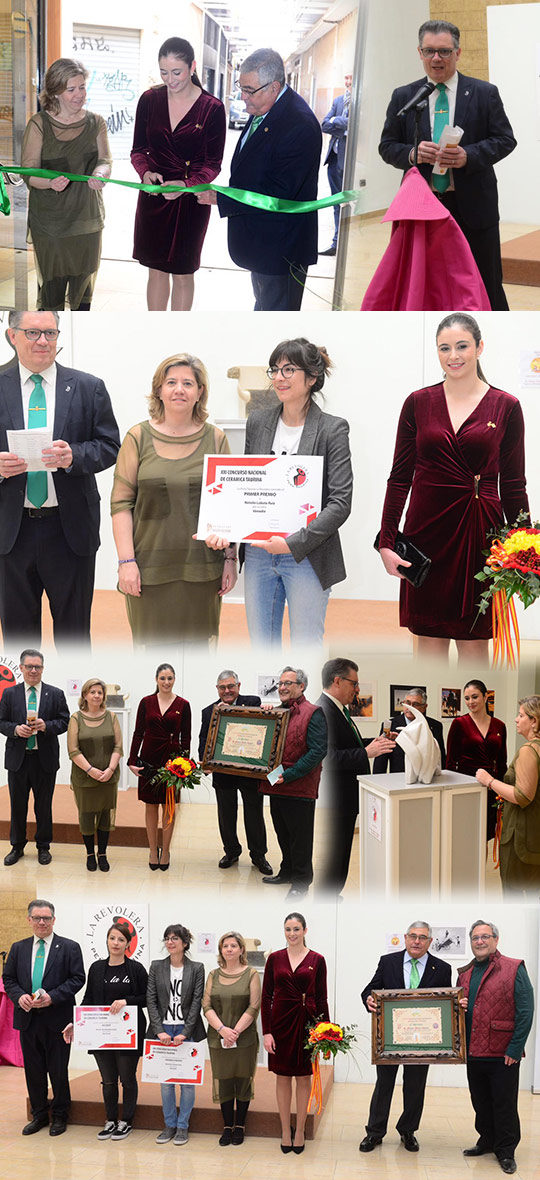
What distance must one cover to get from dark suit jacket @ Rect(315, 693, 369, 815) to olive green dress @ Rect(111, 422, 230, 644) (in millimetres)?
611

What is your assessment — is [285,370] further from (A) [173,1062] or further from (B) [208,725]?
(A) [173,1062]

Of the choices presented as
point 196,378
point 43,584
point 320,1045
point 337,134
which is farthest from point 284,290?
point 320,1045

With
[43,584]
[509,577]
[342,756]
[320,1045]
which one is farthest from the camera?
[43,584]

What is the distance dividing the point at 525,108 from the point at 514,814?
3.15 meters

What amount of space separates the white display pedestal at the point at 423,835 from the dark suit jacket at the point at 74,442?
5.24 ft

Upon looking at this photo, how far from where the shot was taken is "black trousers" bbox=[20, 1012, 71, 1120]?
4816mm

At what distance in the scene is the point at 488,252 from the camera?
191 inches

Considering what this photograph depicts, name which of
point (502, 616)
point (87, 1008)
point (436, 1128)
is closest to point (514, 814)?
point (502, 616)

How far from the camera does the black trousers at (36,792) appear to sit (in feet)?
16.4

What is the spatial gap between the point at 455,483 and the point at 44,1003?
2.76 metres

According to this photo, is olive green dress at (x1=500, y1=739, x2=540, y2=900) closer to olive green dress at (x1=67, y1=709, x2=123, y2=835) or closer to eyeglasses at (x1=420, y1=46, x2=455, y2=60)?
olive green dress at (x1=67, y1=709, x2=123, y2=835)

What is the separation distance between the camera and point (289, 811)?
481 cm

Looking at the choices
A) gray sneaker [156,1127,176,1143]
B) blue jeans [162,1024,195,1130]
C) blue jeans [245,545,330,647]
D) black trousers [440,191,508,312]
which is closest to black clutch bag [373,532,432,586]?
blue jeans [245,545,330,647]

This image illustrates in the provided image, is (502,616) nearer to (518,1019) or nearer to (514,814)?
(514,814)
